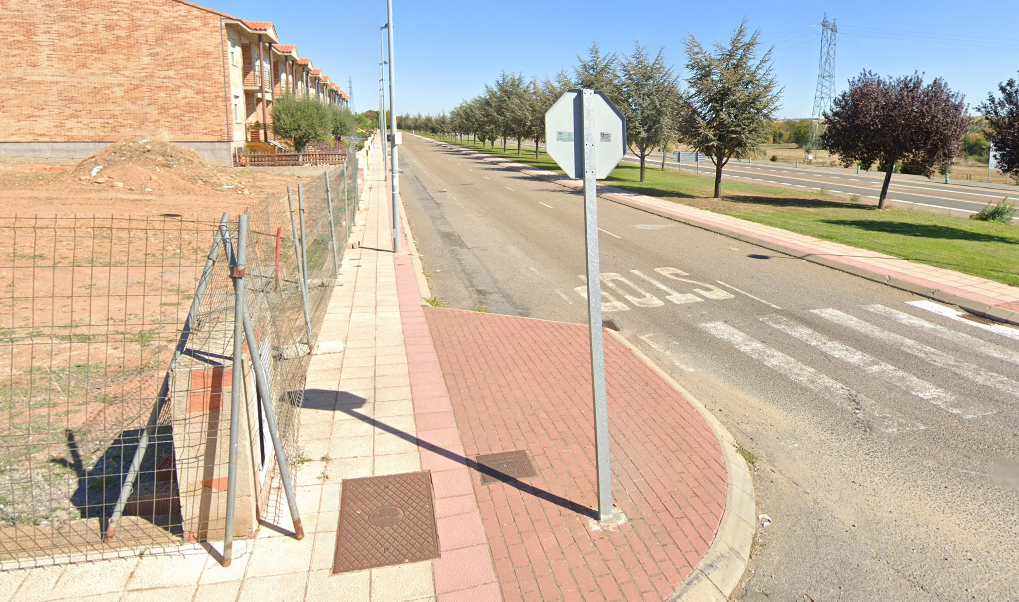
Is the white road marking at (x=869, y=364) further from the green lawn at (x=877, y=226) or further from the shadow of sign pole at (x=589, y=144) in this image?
the green lawn at (x=877, y=226)

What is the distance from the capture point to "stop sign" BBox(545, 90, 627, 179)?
427 cm

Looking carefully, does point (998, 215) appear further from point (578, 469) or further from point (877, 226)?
point (578, 469)

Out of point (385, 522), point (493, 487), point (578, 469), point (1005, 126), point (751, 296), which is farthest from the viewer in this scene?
point (1005, 126)

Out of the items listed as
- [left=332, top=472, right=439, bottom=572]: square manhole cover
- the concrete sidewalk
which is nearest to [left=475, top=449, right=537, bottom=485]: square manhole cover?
the concrete sidewalk

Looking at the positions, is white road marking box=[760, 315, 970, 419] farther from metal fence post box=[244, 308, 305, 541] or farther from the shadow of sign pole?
metal fence post box=[244, 308, 305, 541]

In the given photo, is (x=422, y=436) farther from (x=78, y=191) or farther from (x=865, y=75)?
(x=865, y=75)

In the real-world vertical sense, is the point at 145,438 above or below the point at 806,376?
above

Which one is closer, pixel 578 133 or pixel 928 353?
pixel 578 133

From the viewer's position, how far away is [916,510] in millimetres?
5254

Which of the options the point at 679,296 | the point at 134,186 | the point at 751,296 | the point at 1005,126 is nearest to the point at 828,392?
the point at 751,296

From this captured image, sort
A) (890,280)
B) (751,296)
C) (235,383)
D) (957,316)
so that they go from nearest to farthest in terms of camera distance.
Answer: (235,383) → (957,316) → (751,296) → (890,280)

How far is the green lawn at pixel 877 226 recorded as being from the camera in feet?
47.3

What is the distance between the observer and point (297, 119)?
40.5 metres

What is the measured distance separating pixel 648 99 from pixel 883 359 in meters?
27.3
